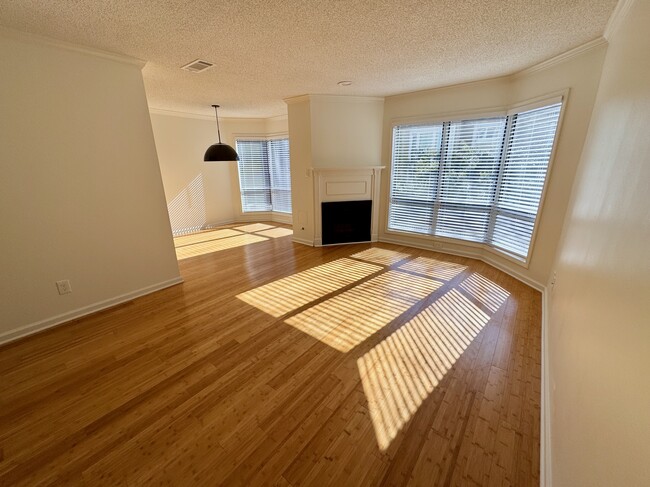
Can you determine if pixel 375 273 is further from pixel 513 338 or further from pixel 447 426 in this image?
pixel 447 426

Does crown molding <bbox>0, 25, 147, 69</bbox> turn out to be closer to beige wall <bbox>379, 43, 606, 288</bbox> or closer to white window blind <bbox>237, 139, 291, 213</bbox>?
beige wall <bbox>379, 43, 606, 288</bbox>

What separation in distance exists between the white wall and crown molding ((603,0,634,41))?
418 centimetres

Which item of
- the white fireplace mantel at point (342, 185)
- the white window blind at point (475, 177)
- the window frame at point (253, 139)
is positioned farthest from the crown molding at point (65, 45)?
the white window blind at point (475, 177)

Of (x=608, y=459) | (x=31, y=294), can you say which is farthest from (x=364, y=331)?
(x=31, y=294)

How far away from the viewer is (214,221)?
6.58 meters

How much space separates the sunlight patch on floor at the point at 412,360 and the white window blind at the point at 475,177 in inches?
63.4

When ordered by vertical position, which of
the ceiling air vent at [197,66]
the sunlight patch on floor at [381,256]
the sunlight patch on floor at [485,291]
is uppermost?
the ceiling air vent at [197,66]

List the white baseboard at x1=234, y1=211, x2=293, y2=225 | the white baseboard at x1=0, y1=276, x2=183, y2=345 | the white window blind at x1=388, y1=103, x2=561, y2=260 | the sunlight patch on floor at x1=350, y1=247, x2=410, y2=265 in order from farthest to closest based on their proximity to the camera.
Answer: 1. the white baseboard at x1=234, y1=211, x2=293, y2=225
2. the sunlight patch on floor at x1=350, y1=247, x2=410, y2=265
3. the white window blind at x1=388, y1=103, x2=561, y2=260
4. the white baseboard at x1=0, y1=276, x2=183, y2=345

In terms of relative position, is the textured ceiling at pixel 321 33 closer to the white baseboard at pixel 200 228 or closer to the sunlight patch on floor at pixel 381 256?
the sunlight patch on floor at pixel 381 256

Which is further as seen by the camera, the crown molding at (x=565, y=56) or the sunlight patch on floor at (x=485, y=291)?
the sunlight patch on floor at (x=485, y=291)

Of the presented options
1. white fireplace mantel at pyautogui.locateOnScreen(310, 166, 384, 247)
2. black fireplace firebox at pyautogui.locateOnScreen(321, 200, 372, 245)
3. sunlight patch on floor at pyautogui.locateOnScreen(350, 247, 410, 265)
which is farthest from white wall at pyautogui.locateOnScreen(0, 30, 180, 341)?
sunlight patch on floor at pyautogui.locateOnScreen(350, 247, 410, 265)

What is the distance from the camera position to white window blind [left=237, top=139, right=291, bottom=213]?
6.50m

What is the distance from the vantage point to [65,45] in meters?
2.28

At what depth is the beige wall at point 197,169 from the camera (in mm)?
5457
